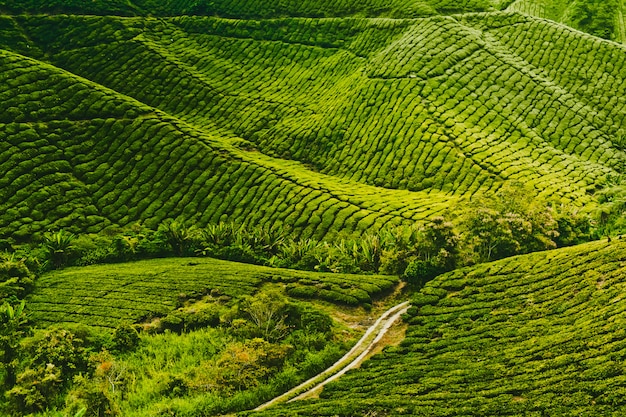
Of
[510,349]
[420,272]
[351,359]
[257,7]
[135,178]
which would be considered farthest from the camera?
[257,7]

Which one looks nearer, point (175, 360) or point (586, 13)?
point (175, 360)

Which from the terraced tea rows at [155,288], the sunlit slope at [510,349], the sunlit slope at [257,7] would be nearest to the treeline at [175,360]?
the terraced tea rows at [155,288]

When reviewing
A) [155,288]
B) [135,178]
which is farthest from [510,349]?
[135,178]

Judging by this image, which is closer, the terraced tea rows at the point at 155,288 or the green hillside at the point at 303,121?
the terraced tea rows at the point at 155,288

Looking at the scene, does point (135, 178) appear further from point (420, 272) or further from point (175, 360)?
point (420, 272)

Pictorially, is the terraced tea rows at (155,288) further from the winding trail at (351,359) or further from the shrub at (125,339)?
the shrub at (125,339)

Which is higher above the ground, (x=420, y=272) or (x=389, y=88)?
(x=389, y=88)

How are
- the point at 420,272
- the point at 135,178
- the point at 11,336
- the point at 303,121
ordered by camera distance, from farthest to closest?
the point at 303,121, the point at 135,178, the point at 420,272, the point at 11,336
